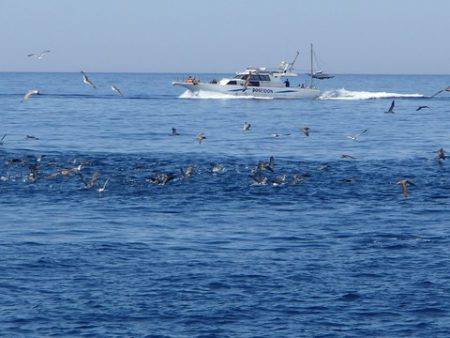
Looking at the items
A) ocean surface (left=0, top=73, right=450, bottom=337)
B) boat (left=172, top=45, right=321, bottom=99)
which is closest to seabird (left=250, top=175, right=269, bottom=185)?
ocean surface (left=0, top=73, right=450, bottom=337)

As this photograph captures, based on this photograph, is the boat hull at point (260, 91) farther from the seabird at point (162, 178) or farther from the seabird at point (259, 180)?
the seabird at point (162, 178)

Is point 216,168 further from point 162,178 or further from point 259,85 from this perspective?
point 259,85

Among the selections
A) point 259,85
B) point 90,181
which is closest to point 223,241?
point 90,181

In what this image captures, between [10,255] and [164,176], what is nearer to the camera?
[10,255]

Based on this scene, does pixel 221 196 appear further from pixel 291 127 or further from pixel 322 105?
pixel 322 105

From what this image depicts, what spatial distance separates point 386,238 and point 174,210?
820cm

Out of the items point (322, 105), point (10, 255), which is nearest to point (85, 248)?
point (10, 255)

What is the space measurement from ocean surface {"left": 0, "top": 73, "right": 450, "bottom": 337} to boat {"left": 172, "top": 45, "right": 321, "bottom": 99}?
4939 cm

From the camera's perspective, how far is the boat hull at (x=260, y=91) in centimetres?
11306

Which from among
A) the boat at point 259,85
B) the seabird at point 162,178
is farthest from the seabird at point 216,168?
the boat at point 259,85

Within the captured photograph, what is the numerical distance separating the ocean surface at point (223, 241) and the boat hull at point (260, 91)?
52.6 meters

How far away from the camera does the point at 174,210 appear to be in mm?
33875

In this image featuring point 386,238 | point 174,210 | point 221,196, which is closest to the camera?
point 386,238

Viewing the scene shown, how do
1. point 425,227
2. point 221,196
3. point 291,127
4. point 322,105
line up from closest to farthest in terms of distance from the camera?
point 425,227
point 221,196
point 291,127
point 322,105
